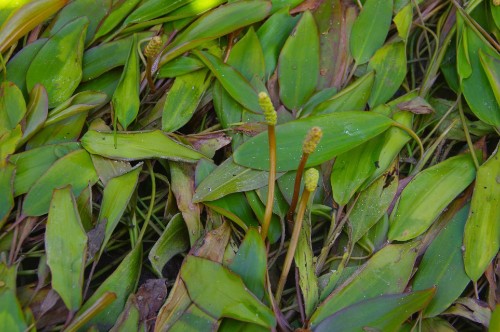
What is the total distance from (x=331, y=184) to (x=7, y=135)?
473 millimetres

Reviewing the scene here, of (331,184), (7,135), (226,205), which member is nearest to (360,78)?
(331,184)

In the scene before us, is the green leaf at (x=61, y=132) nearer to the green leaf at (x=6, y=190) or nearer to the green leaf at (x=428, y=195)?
the green leaf at (x=6, y=190)

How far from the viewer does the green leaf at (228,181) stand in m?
0.90

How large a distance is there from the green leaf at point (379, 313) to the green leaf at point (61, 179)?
1.27ft

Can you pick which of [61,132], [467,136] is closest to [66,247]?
[61,132]

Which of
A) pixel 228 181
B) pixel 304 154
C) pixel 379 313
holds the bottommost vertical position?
pixel 379 313

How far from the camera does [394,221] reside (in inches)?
36.3

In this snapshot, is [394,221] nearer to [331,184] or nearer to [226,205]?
[331,184]

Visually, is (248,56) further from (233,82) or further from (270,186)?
(270,186)

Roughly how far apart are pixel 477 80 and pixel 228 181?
17.4 inches

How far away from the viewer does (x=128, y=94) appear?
0.97 m

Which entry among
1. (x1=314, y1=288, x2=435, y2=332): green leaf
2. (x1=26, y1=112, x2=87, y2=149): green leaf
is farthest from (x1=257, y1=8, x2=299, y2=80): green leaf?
(x1=314, y1=288, x2=435, y2=332): green leaf

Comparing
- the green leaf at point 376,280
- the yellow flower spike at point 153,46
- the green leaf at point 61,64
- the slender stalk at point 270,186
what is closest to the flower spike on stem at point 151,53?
the yellow flower spike at point 153,46

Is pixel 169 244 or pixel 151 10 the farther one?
pixel 151 10
